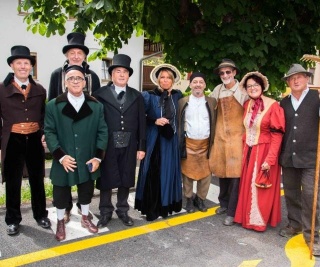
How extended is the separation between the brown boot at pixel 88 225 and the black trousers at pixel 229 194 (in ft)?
5.23

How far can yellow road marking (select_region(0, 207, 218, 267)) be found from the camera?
10.5 ft

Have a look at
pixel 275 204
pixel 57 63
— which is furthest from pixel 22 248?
pixel 57 63

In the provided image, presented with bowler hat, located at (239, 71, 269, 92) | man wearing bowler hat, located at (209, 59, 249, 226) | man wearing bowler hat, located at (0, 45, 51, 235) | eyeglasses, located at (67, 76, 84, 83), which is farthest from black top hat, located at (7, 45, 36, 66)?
bowler hat, located at (239, 71, 269, 92)

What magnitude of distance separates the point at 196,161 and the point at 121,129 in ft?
3.55

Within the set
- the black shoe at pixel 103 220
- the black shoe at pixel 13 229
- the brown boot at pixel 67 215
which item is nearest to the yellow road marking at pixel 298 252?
the black shoe at pixel 103 220

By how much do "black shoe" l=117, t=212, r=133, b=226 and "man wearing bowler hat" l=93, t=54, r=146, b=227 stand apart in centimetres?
23

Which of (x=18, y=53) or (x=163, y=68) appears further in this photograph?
(x=163, y=68)

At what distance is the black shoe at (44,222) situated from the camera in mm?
3840

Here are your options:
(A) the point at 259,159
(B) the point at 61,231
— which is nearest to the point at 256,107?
(A) the point at 259,159

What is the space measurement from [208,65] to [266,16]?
1238mm

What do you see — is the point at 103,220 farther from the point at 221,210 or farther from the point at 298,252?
the point at 298,252

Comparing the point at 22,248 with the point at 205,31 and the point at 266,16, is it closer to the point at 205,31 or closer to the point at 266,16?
the point at 205,31

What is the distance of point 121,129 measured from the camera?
3.77 meters

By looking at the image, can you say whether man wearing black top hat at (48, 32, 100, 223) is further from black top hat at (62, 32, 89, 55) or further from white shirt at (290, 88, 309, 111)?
white shirt at (290, 88, 309, 111)
